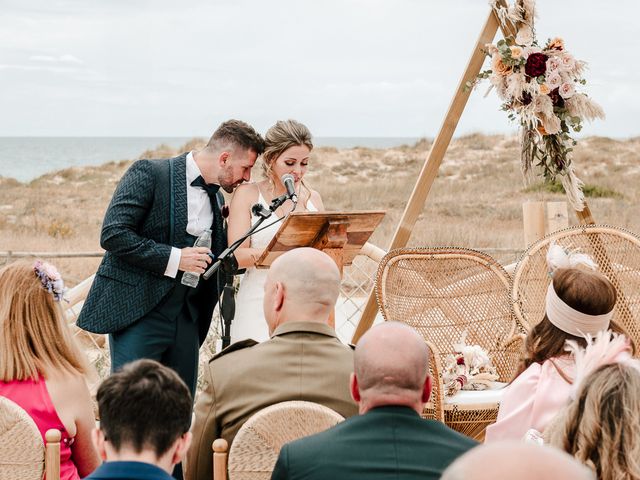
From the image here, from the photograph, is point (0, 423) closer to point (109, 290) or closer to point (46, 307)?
point (46, 307)

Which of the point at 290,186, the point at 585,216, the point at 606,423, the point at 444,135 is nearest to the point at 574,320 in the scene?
the point at 606,423

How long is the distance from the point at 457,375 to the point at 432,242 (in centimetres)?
1243

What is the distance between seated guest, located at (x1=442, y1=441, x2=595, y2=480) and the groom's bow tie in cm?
352

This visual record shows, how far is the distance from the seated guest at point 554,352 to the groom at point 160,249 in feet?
5.38

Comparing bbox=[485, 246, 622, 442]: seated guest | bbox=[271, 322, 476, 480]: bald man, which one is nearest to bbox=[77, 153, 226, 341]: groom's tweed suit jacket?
bbox=[485, 246, 622, 442]: seated guest

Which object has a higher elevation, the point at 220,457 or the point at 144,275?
the point at 144,275

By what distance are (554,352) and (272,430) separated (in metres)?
1.42

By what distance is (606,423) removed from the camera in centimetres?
226

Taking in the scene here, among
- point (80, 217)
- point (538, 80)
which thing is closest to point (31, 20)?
point (80, 217)

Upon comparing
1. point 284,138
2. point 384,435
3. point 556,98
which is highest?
point 556,98

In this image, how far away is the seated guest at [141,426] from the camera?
2146mm

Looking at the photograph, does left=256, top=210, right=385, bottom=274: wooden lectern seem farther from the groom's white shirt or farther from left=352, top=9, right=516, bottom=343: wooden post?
left=352, top=9, right=516, bottom=343: wooden post

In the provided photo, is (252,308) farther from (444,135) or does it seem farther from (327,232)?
(444,135)

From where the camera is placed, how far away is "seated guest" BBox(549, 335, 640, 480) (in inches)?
88.4
